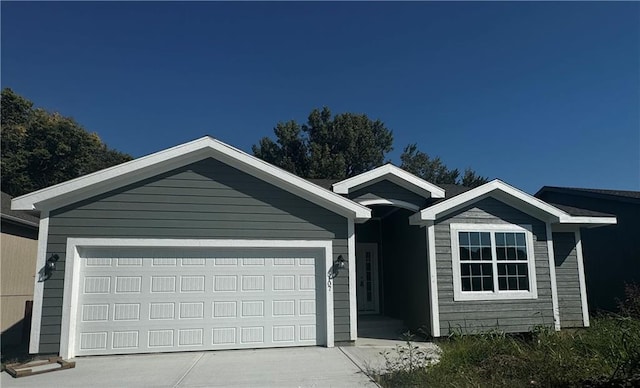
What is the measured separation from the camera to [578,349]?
20.1 ft

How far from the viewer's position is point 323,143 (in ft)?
98.3

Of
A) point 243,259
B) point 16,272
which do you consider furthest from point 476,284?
A: point 16,272

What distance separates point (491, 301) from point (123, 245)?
307 inches

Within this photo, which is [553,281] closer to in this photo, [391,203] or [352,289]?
[391,203]

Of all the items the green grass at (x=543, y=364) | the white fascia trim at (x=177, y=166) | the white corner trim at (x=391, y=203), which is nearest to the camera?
the green grass at (x=543, y=364)

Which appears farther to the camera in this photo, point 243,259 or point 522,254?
point 522,254

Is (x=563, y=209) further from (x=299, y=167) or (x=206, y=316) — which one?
(x=299, y=167)

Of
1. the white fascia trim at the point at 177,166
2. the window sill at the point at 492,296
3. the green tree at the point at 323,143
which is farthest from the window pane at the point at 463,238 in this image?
the green tree at the point at 323,143

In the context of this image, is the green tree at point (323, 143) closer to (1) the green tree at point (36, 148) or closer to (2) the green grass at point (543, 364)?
(1) the green tree at point (36, 148)

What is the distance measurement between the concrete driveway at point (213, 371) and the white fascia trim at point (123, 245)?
0.48 metres

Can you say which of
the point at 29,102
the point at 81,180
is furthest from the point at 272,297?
the point at 29,102

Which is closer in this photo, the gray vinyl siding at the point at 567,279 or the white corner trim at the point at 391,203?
the gray vinyl siding at the point at 567,279

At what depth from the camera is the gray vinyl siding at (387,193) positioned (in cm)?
1031

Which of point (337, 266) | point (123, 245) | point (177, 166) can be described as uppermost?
point (177, 166)
